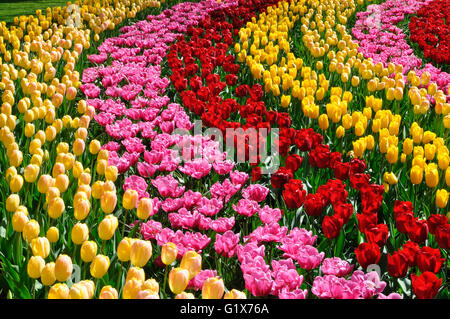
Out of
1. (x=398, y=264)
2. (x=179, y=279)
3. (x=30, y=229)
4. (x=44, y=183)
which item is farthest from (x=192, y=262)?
(x=44, y=183)

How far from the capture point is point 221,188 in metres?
2.66

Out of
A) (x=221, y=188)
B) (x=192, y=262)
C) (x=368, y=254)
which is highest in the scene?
(x=192, y=262)

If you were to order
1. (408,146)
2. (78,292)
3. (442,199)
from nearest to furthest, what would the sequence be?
(78,292) → (442,199) → (408,146)

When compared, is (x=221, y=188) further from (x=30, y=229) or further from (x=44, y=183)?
(x=30, y=229)

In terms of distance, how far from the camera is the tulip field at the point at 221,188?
1.86 m

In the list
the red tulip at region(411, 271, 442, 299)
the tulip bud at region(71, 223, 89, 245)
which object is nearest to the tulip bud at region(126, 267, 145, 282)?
the tulip bud at region(71, 223, 89, 245)

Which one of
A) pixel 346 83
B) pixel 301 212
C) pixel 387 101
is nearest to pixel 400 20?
pixel 346 83

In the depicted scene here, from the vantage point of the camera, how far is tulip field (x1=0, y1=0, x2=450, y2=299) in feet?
Result: 6.09

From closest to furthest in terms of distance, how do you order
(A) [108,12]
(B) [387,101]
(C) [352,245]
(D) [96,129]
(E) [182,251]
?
(E) [182,251]
(C) [352,245]
(D) [96,129]
(B) [387,101]
(A) [108,12]

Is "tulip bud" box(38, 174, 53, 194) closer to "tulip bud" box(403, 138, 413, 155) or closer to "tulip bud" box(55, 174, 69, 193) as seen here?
"tulip bud" box(55, 174, 69, 193)

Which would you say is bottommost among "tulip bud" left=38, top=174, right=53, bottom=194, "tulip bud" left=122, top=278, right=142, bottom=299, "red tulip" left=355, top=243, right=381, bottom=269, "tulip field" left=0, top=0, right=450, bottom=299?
"tulip field" left=0, top=0, right=450, bottom=299

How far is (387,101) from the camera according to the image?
4574mm
